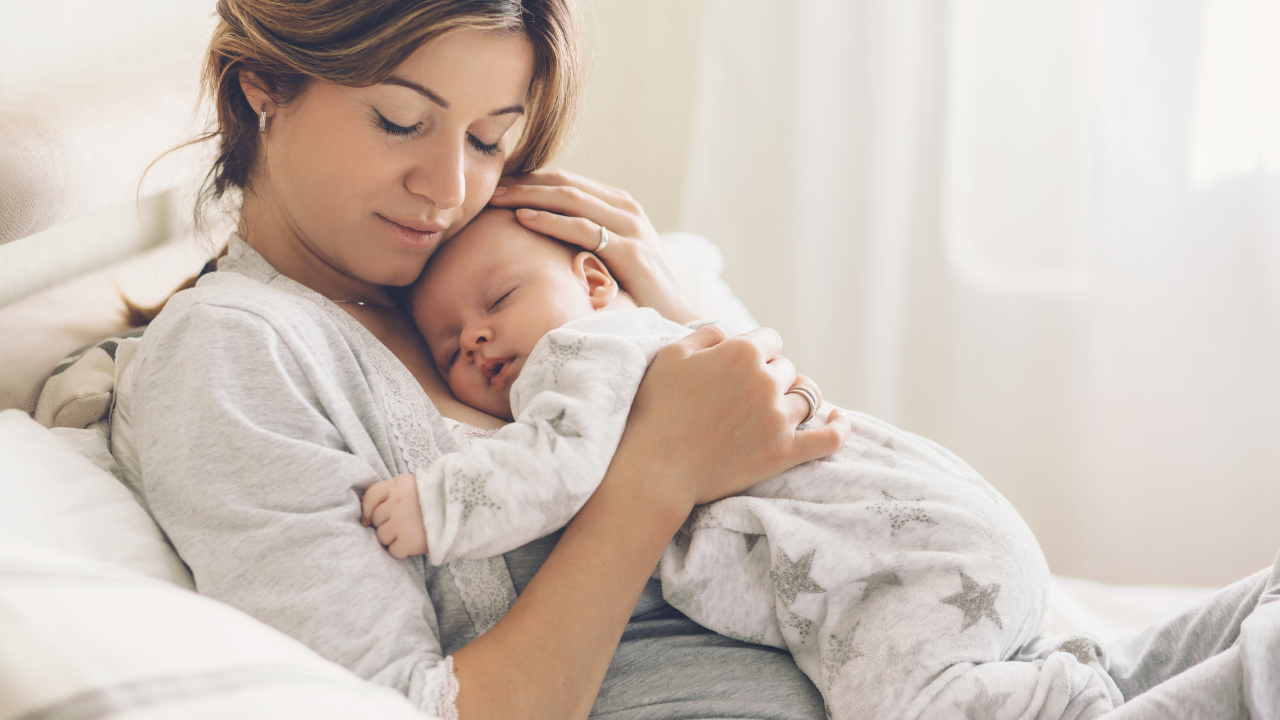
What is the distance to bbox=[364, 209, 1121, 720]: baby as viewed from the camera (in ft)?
2.83

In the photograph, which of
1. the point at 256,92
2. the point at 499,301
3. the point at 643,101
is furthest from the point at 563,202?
the point at 643,101

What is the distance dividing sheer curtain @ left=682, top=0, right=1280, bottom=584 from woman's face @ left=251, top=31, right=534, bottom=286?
4.65 ft

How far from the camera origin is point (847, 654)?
3.03 feet

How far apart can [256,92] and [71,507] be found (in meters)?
0.52

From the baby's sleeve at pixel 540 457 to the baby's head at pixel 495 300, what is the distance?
10 cm

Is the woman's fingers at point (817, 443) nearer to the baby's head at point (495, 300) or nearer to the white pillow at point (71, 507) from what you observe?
the baby's head at point (495, 300)

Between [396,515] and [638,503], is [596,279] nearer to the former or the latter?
[638,503]

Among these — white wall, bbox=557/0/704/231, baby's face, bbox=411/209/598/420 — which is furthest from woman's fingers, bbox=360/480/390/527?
white wall, bbox=557/0/704/231

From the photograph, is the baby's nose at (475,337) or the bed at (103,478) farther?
the baby's nose at (475,337)

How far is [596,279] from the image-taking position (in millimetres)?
1272

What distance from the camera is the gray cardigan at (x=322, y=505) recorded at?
78 centimetres

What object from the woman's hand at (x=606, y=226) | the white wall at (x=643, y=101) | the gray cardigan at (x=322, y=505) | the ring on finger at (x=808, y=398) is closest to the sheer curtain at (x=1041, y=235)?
the white wall at (x=643, y=101)

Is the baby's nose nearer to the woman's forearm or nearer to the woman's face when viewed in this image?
the woman's face

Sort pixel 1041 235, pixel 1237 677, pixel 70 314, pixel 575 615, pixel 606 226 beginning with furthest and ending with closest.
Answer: pixel 1041 235
pixel 606 226
pixel 70 314
pixel 575 615
pixel 1237 677
